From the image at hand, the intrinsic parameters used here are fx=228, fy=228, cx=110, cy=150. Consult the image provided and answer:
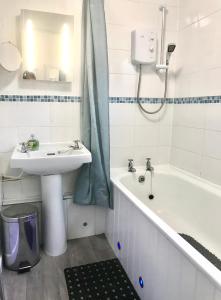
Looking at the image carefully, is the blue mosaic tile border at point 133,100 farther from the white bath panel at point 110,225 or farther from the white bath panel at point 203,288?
the white bath panel at point 203,288

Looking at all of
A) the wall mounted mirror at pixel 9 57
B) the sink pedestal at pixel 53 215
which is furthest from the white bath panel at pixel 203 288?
the wall mounted mirror at pixel 9 57

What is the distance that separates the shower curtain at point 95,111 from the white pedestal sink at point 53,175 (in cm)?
17

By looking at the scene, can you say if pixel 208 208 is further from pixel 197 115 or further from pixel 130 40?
pixel 130 40

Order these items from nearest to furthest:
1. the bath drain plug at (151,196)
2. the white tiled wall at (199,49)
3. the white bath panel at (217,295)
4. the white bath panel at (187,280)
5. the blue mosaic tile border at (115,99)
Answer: the white bath panel at (217,295) → the white bath panel at (187,280) → the white tiled wall at (199,49) → the blue mosaic tile border at (115,99) → the bath drain plug at (151,196)

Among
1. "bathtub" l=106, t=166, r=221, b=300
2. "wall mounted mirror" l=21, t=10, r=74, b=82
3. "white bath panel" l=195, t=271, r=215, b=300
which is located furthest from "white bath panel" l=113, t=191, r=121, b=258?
"wall mounted mirror" l=21, t=10, r=74, b=82

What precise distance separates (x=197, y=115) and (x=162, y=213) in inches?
37.7

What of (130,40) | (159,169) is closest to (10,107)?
(130,40)

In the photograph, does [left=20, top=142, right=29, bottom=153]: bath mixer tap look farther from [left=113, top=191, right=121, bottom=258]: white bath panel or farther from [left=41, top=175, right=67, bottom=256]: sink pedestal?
[left=113, top=191, right=121, bottom=258]: white bath panel

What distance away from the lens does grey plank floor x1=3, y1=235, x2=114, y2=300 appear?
1.54m

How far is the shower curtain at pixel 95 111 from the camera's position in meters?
1.80

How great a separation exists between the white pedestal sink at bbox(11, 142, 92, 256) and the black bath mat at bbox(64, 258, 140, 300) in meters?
0.28

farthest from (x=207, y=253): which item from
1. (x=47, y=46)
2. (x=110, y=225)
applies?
(x=47, y=46)

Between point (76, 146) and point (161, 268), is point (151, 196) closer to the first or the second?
point (76, 146)

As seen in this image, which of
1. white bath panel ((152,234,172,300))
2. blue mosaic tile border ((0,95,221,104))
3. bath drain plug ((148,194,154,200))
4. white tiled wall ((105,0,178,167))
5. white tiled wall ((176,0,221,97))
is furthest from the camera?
bath drain plug ((148,194,154,200))
